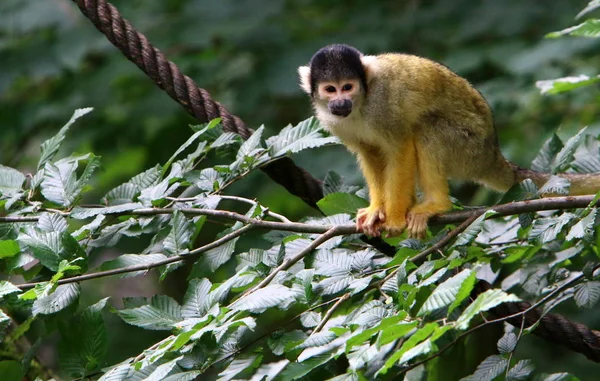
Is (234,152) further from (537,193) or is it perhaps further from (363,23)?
(363,23)

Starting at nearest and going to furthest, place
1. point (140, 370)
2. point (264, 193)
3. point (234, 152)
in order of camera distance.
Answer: point (140, 370), point (234, 152), point (264, 193)

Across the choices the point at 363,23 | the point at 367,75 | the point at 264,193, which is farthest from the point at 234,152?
the point at 363,23

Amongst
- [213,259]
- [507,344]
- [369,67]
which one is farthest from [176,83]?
[507,344]

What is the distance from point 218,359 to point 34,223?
1.05 metres

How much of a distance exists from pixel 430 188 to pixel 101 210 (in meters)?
1.63

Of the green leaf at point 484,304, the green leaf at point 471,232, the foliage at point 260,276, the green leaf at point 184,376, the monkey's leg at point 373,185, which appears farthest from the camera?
the monkey's leg at point 373,185

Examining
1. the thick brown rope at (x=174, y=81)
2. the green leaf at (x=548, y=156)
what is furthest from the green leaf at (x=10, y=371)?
the green leaf at (x=548, y=156)

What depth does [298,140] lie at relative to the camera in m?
3.56

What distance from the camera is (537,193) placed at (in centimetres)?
325

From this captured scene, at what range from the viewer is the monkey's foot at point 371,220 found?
12.2 feet

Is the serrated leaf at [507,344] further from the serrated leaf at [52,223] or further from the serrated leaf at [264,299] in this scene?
the serrated leaf at [52,223]

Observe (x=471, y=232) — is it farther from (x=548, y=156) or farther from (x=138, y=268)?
(x=548, y=156)

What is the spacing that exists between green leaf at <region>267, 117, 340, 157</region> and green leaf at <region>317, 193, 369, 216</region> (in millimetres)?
232

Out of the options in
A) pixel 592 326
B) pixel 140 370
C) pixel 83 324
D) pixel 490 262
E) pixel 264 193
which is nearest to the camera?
pixel 140 370
